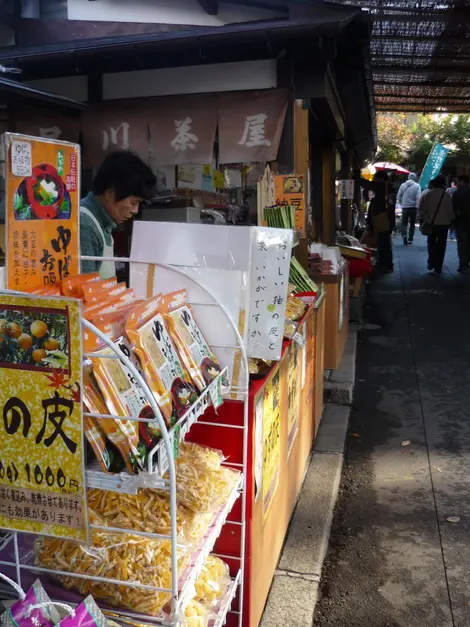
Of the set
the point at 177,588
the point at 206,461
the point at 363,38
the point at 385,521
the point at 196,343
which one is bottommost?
the point at 385,521

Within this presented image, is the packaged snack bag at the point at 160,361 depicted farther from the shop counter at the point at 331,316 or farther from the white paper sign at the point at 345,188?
the white paper sign at the point at 345,188

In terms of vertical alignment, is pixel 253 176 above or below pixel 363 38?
below

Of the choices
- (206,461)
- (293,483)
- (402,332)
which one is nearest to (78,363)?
(206,461)


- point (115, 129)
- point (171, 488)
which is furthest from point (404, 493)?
point (115, 129)

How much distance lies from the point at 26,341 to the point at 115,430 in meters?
0.35

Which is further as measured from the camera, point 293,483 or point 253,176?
point 253,176

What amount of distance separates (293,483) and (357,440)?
1810 mm

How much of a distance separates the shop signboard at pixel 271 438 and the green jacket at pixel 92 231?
1193 mm

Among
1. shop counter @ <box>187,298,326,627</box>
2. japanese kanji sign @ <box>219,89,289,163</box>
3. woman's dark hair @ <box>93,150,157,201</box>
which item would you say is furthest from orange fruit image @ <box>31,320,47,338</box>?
japanese kanji sign @ <box>219,89,289,163</box>

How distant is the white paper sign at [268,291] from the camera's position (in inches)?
104

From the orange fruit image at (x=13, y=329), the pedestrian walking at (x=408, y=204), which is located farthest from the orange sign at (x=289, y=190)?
the pedestrian walking at (x=408, y=204)

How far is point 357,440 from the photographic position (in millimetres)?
5609

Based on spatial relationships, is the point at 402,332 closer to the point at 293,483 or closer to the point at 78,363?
the point at 293,483

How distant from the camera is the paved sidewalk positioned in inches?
132
